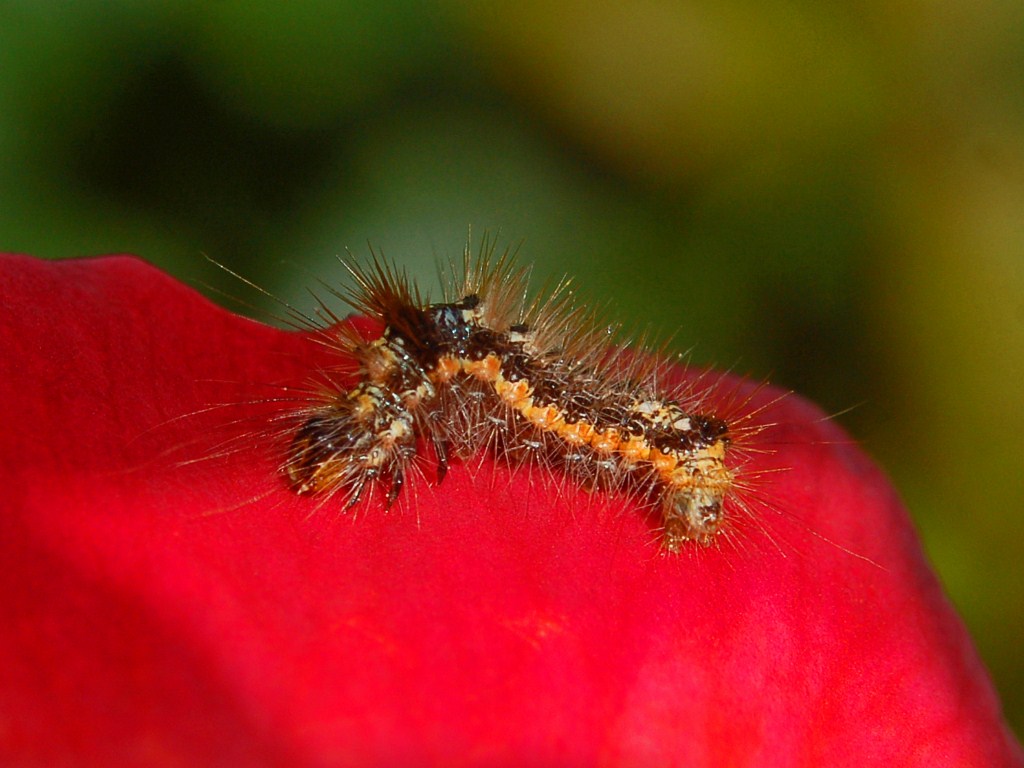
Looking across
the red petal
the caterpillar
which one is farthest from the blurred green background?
the red petal

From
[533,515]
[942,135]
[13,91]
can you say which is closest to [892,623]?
[533,515]

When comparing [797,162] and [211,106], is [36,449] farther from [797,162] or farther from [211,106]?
[797,162]

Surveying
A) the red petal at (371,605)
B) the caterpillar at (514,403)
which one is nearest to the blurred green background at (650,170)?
the caterpillar at (514,403)

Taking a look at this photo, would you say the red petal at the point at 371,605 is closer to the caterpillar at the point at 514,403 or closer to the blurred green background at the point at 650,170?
the caterpillar at the point at 514,403

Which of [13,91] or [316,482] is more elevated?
[13,91]

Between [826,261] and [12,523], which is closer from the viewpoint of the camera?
[12,523]

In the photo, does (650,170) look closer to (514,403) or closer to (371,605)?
(514,403)

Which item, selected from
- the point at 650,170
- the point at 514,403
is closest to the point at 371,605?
the point at 514,403
